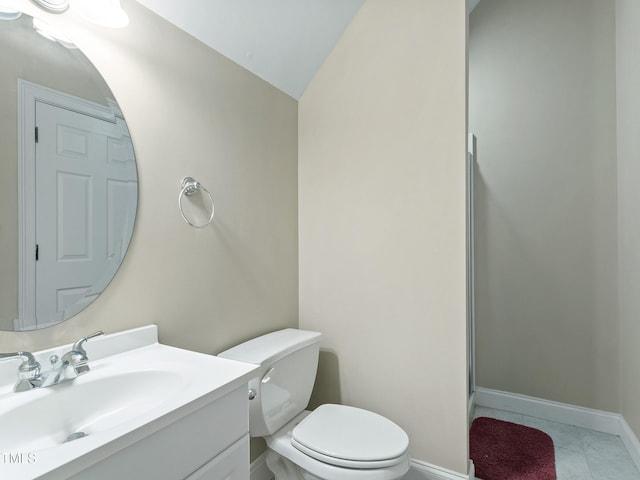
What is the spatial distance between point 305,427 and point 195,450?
2.42 ft

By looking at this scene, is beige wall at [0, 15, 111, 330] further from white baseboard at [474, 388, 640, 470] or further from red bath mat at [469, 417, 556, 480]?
white baseboard at [474, 388, 640, 470]

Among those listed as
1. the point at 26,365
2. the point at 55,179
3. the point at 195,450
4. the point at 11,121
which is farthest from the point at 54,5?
the point at 195,450

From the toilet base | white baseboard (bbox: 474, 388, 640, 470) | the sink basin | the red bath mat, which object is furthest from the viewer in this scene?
white baseboard (bbox: 474, 388, 640, 470)

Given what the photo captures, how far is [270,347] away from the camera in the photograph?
4.87 feet

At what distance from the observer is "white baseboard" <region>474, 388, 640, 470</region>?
77.5 inches

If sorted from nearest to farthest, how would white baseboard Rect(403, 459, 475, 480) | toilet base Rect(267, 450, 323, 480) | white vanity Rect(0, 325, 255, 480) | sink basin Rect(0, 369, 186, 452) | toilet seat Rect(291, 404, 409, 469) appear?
white vanity Rect(0, 325, 255, 480) < sink basin Rect(0, 369, 186, 452) < toilet seat Rect(291, 404, 409, 469) < toilet base Rect(267, 450, 323, 480) < white baseboard Rect(403, 459, 475, 480)

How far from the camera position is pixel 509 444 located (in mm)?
1967

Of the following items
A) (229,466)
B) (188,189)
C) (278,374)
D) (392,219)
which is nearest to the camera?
(229,466)

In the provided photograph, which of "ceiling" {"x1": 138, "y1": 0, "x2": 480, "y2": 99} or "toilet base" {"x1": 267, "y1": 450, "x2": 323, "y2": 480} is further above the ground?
"ceiling" {"x1": 138, "y1": 0, "x2": 480, "y2": 99}

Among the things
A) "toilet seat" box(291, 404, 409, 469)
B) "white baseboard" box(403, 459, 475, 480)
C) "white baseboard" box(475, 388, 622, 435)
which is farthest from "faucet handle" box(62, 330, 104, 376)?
"white baseboard" box(475, 388, 622, 435)

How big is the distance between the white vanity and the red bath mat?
1.48 meters

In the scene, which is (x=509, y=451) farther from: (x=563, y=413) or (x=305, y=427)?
(x=305, y=427)

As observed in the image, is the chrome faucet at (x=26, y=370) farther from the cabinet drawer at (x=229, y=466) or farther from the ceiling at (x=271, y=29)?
the ceiling at (x=271, y=29)

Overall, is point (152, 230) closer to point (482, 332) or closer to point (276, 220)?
point (276, 220)
